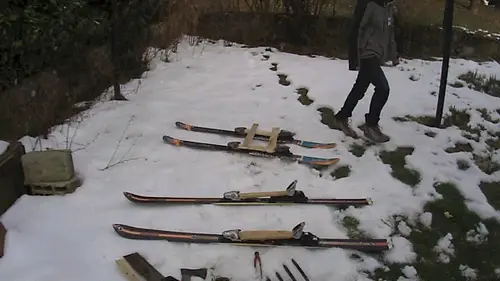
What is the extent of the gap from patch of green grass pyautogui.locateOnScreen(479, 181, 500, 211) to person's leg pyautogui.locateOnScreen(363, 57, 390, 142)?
1.00m

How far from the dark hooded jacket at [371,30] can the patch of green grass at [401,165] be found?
87 centimetres

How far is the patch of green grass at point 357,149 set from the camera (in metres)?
4.86

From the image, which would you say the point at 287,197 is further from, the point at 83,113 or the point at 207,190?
the point at 83,113

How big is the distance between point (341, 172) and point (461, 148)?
4.47 ft

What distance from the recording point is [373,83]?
15.9 ft

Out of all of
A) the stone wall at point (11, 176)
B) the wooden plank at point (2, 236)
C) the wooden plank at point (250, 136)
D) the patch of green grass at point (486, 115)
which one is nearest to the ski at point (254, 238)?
the wooden plank at point (2, 236)

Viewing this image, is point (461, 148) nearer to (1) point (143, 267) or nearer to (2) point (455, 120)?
(2) point (455, 120)

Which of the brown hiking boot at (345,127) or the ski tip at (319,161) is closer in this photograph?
the ski tip at (319,161)

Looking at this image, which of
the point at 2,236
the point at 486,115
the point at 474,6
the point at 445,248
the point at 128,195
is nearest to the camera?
the point at 2,236

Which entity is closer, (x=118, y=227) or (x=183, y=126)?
(x=118, y=227)

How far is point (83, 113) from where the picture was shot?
547 cm

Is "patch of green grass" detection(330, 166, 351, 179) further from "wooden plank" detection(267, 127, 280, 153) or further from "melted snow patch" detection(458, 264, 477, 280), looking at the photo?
"melted snow patch" detection(458, 264, 477, 280)

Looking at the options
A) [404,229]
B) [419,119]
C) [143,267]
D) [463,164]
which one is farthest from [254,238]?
[419,119]

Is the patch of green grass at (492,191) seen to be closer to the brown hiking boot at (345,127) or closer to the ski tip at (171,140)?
the brown hiking boot at (345,127)
